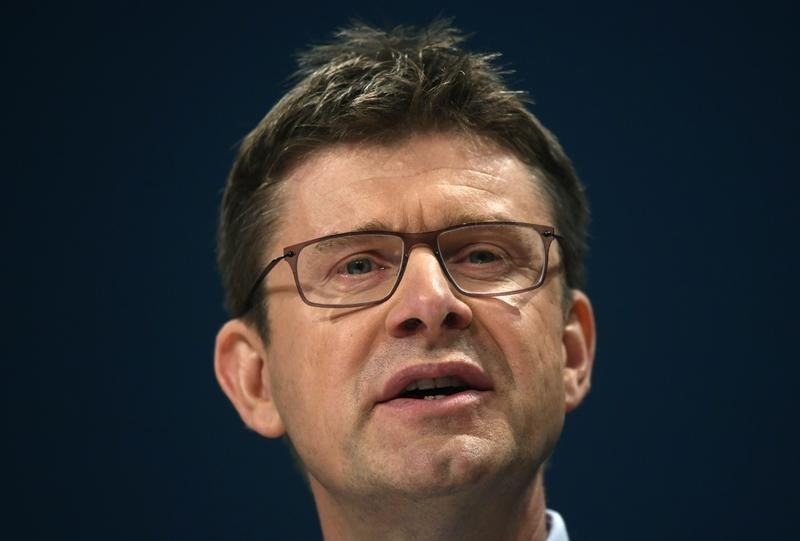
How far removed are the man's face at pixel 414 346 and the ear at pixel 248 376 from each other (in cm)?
7

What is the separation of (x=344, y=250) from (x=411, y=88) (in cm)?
38

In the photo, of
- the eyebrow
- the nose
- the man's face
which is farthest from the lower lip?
the eyebrow

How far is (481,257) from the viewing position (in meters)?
1.87

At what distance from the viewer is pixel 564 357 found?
2061 millimetres

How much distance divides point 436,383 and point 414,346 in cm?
8

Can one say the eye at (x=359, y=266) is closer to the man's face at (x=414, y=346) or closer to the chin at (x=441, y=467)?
the man's face at (x=414, y=346)

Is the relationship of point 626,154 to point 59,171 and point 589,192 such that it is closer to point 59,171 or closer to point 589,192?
point 589,192

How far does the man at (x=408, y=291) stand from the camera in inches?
67.0

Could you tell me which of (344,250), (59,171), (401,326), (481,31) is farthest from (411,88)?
(59,171)

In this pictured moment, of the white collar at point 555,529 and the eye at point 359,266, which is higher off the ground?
the eye at point 359,266

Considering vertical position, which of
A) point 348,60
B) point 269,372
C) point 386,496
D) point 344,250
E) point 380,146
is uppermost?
point 348,60

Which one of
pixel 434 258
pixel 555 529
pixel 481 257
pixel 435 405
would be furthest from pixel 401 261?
pixel 555 529

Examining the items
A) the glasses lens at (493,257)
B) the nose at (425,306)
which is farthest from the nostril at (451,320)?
the glasses lens at (493,257)

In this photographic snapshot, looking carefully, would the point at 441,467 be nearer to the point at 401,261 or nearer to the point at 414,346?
the point at 414,346
